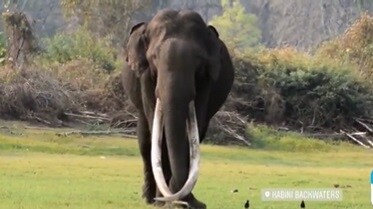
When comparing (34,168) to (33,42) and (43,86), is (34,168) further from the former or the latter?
(33,42)

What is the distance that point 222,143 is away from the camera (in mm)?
33344

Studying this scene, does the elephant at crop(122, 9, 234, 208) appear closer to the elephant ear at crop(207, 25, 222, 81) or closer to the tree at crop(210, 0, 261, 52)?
the elephant ear at crop(207, 25, 222, 81)

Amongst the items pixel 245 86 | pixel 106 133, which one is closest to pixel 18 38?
pixel 106 133

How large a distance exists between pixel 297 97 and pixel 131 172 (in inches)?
703

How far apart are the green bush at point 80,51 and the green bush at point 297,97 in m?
5.08

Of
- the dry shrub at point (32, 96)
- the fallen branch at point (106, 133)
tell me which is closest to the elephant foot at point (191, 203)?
the fallen branch at point (106, 133)

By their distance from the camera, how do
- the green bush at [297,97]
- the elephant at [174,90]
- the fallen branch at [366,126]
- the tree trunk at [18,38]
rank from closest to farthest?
the elephant at [174,90], the tree trunk at [18,38], the fallen branch at [366,126], the green bush at [297,97]

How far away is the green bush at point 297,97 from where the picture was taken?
123 ft

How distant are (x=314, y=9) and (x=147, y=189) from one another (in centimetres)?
10874

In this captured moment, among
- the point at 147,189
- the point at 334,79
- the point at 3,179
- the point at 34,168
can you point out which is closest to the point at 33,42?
the point at 334,79

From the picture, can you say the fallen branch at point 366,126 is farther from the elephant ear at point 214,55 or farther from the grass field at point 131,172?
the elephant ear at point 214,55

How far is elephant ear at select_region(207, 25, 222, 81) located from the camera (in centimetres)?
1304

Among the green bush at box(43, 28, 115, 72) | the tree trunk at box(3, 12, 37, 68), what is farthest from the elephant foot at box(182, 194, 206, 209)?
the green bush at box(43, 28, 115, 72)

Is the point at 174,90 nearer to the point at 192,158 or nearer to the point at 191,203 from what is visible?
the point at 192,158
